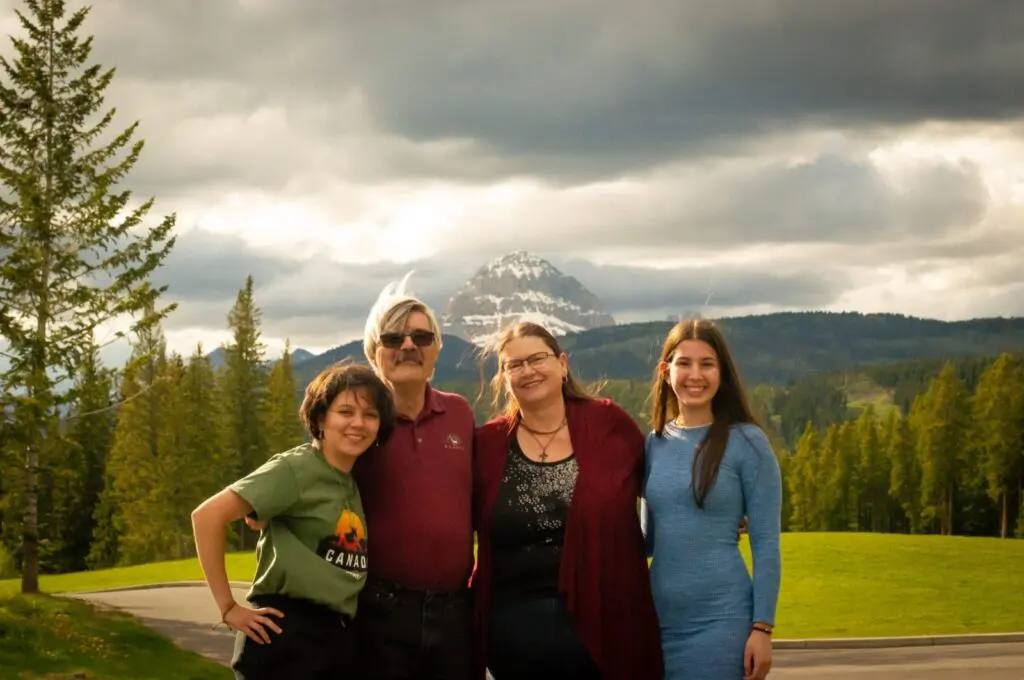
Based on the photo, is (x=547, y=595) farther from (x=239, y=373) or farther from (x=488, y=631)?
(x=239, y=373)

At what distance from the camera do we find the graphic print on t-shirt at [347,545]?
4.60 metres

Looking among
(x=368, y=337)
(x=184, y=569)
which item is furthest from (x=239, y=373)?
(x=368, y=337)

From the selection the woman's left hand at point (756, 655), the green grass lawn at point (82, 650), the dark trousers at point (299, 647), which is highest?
the dark trousers at point (299, 647)

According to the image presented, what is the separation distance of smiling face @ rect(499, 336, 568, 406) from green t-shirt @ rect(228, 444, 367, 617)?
91cm

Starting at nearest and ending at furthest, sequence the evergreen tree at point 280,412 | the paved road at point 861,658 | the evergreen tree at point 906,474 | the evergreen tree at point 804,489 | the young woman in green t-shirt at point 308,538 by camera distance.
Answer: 1. the young woman in green t-shirt at point 308,538
2. the paved road at point 861,658
3. the evergreen tree at point 280,412
4. the evergreen tree at point 906,474
5. the evergreen tree at point 804,489

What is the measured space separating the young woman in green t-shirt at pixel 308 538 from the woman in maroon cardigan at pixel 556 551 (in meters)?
0.58

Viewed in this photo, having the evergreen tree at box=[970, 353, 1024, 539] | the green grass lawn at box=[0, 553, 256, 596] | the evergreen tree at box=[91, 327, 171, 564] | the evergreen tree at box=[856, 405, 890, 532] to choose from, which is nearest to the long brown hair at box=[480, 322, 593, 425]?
the green grass lawn at box=[0, 553, 256, 596]

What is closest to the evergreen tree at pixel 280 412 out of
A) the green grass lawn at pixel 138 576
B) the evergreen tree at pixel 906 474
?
the green grass lawn at pixel 138 576

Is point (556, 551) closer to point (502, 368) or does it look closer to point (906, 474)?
point (502, 368)

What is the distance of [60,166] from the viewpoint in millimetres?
25469

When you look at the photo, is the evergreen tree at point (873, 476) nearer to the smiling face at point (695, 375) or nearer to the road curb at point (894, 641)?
the road curb at point (894, 641)

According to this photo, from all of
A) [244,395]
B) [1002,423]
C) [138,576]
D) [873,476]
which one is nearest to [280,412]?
[244,395]

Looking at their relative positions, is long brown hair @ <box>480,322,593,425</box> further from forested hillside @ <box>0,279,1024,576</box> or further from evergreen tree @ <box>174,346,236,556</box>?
evergreen tree @ <box>174,346,236,556</box>

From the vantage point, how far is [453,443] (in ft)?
16.5
